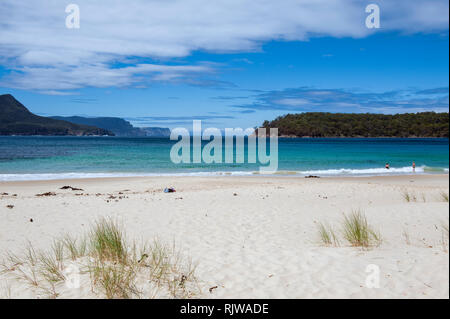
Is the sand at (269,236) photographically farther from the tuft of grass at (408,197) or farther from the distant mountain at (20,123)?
the distant mountain at (20,123)

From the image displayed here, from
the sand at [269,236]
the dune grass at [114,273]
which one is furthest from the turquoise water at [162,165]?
the dune grass at [114,273]

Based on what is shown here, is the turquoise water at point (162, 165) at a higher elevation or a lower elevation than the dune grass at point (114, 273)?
higher

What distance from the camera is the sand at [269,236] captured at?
4.39 m

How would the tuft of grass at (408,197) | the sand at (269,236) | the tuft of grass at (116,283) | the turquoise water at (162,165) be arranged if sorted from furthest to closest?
the turquoise water at (162,165), the tuft of grass at (408,197), the tuft of grass at (116,283), the sand at (269,236)

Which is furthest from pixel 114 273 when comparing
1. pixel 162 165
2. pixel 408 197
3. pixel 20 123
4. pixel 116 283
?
pixel 20 123

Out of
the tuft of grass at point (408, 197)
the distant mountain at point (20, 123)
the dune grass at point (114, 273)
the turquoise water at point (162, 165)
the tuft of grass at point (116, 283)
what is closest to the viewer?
the tuft of grass at point (116, 283)

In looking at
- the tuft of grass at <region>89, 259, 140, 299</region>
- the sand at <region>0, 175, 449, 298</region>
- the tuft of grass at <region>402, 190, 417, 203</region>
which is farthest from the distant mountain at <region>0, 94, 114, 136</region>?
the tuft of grass at <region>89, 259, 140, 299</region>

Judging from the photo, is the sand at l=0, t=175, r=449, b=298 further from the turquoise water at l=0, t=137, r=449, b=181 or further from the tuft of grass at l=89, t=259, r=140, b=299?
the turquoise water at l=0, t=137, r=449, b=181

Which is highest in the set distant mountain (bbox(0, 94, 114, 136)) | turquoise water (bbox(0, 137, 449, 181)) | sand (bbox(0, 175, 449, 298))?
distant mountain (bbox(0, 94, 114, 136))

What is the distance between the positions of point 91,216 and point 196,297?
6922 millimetres

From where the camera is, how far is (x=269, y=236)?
8211 mm

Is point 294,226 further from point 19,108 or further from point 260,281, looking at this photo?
point 19,108

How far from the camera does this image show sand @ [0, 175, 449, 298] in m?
4.39
